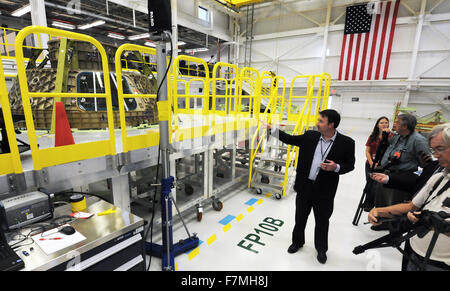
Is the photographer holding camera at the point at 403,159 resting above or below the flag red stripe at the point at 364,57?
below

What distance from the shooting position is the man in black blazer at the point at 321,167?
2500 millimetres

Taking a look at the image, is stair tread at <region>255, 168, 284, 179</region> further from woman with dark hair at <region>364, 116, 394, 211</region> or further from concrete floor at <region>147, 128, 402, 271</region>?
woman with dark hair at <region>364, 116, 394, 211</region>

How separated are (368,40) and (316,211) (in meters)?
14.1

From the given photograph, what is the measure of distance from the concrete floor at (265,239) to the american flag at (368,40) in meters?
11.4

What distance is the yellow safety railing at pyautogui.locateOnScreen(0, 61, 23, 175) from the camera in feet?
4.90

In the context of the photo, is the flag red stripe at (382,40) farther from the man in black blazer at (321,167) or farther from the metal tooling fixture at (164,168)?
the metal tooling fixture at (164,168)

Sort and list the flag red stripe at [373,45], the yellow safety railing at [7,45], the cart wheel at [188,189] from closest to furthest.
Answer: the cart wheel at [188,189]
the yellow safety railing at [7,45]
the flag red stripe at [373,45]

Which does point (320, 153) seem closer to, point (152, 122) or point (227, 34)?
point (152, 122)

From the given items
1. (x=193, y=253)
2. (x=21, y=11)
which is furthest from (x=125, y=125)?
(x=21, y=11)

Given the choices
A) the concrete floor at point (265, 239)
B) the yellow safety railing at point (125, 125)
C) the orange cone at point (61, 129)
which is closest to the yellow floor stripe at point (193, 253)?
the concrete floor at point (265, 239)

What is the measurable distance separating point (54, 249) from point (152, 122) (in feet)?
8.69

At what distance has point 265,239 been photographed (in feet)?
10.7

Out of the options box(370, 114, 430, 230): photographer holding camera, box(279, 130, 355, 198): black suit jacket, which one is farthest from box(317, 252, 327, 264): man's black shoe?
box(370, 114, 430, 230): photographer holding camera
